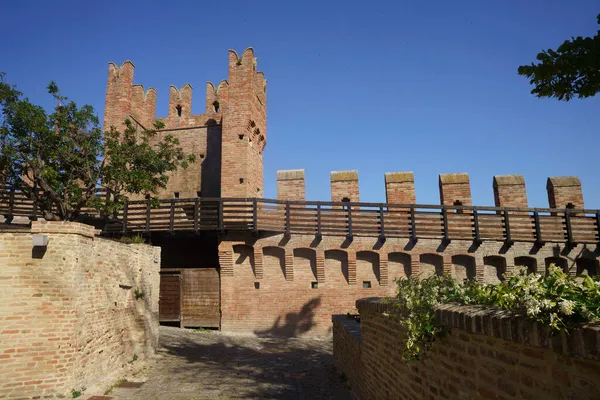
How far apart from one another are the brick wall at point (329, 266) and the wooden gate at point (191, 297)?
1.81ft

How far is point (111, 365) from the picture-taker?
33.7 feet

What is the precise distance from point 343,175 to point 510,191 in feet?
24.9

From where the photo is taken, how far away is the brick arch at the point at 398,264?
1780cm

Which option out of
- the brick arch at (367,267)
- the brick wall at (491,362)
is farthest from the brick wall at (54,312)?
the brick arch at (367,267)

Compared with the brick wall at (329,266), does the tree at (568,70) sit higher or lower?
higher

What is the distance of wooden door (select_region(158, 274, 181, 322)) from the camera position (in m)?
17.7

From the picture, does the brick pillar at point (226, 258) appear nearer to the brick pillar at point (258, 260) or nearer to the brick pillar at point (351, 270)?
the brick pillar at point (258, 260)

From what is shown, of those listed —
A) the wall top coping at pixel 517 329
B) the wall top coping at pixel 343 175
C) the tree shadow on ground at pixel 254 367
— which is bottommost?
the tree shadow on ground at pixel 254 367

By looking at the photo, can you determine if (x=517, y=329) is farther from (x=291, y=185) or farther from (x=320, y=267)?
(x=291, y=185)

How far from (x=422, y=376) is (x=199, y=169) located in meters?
21.1

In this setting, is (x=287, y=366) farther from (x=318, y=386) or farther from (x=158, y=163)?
(x=158, y=163)

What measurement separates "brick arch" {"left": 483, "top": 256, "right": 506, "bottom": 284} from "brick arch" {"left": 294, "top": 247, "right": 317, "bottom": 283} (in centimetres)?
740

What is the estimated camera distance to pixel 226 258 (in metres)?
17.7

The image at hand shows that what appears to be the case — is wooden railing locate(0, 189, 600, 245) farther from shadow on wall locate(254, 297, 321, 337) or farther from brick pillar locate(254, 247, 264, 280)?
shadow on wall locate(254, 297, 321, 337)
